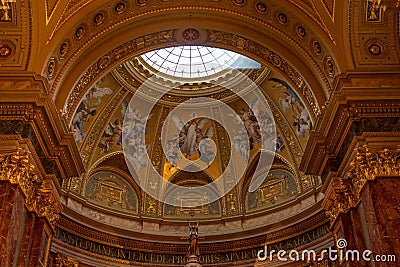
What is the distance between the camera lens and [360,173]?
9.42 m

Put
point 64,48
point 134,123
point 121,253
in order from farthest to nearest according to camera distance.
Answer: point 134,123 → point 121,253 → point 64,48

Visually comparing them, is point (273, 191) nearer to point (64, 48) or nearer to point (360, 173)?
point (360, 173)

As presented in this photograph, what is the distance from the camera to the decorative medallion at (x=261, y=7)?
11.9 meters

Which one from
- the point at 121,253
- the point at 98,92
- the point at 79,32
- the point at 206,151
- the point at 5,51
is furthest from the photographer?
the point at 206,151

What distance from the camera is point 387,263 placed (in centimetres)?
834

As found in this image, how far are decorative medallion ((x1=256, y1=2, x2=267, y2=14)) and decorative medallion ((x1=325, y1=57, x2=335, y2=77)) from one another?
6.59 feet

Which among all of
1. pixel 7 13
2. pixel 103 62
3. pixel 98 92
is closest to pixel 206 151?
pixel 98 92

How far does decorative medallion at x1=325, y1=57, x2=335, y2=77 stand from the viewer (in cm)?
1104

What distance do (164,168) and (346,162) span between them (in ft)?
34.4

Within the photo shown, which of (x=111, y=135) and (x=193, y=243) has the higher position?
(x=111, y=135)

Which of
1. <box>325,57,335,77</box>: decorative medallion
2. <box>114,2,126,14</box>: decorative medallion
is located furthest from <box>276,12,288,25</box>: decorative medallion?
<box>114,2,126,14</box>: decorative medallion

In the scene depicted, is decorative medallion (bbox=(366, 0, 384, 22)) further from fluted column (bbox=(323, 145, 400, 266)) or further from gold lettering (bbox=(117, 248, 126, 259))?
gold lettering (bbox=(117, 248, 126, 259))

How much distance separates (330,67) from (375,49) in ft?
3.34

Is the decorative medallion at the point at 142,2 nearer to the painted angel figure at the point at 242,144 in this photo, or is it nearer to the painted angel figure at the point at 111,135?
the painted angel figure at the point at 111,135
